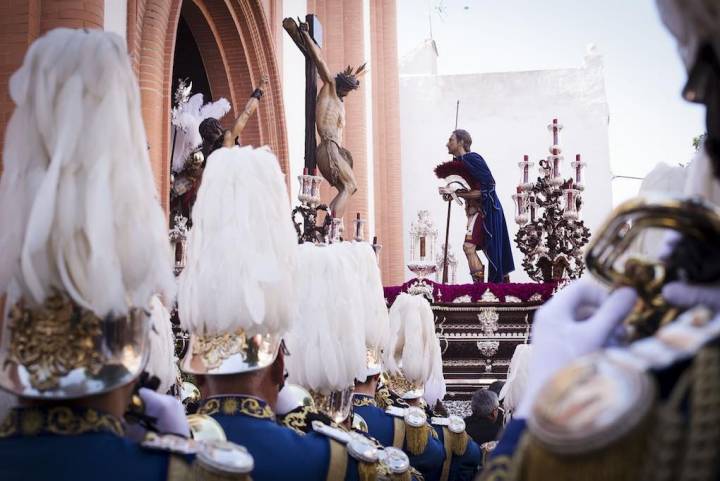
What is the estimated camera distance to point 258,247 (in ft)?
9.80

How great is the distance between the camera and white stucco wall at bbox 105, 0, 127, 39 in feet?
22.4

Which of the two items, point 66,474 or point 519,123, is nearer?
point 66,474

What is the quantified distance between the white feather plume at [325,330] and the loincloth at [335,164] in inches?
326

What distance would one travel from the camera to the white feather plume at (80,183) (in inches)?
71.7

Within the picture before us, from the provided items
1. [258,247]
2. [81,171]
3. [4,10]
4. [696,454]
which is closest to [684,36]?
[696,454]

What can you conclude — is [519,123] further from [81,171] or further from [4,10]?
[81,171]

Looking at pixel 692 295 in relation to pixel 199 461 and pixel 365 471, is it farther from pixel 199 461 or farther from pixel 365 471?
pixel 365 471

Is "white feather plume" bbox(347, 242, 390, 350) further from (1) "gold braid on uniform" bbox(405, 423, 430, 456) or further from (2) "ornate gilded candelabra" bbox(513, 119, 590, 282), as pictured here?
(2) "ornate gilded candelabra" bbox(513, 119, 590, 282)

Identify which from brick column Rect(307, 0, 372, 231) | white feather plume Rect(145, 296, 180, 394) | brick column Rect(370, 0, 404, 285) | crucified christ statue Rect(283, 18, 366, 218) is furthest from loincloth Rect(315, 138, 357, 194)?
white feather plume Rect(145, 296, 180, 394)

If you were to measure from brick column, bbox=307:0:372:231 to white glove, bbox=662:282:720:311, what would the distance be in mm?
15278

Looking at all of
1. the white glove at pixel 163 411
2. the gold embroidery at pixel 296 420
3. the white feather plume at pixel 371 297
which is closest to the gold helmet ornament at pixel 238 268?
the gold embroidery at pixel 296 420

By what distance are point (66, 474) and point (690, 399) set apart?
4.08 ft

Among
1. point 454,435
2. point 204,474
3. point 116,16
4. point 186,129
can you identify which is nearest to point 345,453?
point 204,474

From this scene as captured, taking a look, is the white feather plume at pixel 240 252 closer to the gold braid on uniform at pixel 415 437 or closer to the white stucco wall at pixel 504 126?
the gold braid on uniform at pixel 415 437
